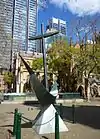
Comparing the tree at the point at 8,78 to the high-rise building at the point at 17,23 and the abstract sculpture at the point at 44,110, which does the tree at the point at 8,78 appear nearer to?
the high-rise building at the point at 17,23

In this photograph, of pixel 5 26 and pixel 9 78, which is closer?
pixel 5 26

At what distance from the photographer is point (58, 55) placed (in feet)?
167

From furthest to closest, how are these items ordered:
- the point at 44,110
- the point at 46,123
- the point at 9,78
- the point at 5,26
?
the point at 9,78
the point at 5,26
the point at 44,110
the point at 46,123

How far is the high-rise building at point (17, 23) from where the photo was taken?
1421cm

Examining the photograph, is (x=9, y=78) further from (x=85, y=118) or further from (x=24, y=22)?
(x=24, y=22)

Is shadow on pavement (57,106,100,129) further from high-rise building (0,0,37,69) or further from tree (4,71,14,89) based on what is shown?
tree (4,71,14,89)

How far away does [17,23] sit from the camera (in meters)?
15.0

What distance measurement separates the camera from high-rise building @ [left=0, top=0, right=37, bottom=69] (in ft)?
46.6

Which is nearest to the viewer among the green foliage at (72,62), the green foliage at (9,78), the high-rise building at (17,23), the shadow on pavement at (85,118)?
the high-rise building at (17,23)

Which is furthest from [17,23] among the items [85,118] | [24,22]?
[85,118]

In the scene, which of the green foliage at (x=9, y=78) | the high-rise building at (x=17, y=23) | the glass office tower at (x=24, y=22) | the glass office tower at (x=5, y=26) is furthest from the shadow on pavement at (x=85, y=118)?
the green foliage at (x=9, y=78)

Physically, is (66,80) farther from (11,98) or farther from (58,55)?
(11,98)

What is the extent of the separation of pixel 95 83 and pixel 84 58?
97.1 ft

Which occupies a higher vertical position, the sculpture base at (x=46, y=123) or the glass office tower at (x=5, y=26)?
the glass office tower at (x=5, y=26)
